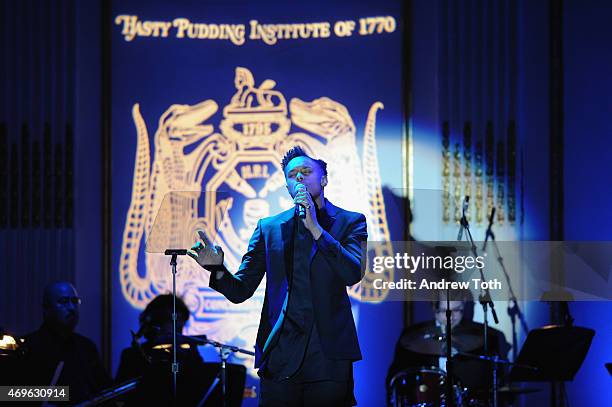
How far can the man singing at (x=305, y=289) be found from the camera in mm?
3252

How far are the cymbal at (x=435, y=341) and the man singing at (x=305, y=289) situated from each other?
1.81 meters

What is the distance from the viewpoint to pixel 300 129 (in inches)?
249

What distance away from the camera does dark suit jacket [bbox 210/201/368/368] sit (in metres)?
3.29

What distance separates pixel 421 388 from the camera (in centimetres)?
520

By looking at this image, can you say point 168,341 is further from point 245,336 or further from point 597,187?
point 597,187

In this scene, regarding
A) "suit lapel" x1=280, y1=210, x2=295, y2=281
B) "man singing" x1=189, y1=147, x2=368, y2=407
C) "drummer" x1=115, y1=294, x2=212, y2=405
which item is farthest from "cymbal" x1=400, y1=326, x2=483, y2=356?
"suit lapel" x1=280, y1=210, x2=295, y2=281

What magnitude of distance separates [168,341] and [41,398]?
5.22ft

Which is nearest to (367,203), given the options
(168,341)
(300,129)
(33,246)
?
(300,129)

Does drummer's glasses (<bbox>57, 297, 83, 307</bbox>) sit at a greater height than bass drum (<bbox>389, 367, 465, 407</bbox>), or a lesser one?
greater

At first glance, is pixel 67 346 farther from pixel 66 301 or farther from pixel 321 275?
pixel 321 275

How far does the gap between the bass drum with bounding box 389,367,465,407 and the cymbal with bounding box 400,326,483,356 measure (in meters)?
0.14

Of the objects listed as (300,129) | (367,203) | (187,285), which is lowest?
(187,285)

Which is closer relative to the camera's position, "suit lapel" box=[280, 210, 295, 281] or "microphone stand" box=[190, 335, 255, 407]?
"suit lapel" box=[280, 210, 295, 281]

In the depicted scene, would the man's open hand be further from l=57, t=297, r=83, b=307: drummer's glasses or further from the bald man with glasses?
l=57, t=297, r=83, b=307: drummer's glasses
